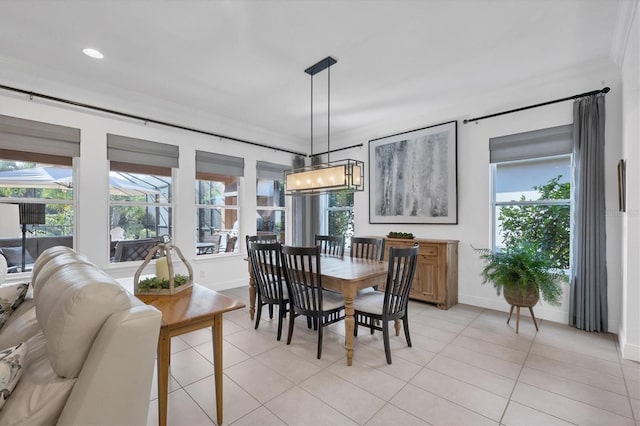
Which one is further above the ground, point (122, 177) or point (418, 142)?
point (418, 142)

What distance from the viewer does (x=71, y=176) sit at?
3.55 meters

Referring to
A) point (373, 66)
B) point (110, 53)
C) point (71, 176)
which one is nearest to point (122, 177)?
point (71, 176)

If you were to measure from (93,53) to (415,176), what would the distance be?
162 inches

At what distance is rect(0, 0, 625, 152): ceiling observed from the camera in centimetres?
233

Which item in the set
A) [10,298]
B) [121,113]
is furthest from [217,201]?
[10,298]

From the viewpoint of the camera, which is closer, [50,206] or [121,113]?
[50,206]

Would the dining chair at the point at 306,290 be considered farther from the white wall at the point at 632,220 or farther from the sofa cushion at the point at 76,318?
the white wall at the point at 632,220

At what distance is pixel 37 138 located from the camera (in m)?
3.24

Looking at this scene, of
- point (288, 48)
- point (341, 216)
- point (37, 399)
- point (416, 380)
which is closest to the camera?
point (37, 399)

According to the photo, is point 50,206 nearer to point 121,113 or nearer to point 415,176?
point 121,113

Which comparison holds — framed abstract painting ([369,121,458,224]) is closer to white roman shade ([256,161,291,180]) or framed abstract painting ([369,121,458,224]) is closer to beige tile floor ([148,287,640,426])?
white roman shade ([256,161,291,180])

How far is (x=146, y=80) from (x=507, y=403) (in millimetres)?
4482

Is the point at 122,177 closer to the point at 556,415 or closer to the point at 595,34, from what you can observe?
the point at 556,415

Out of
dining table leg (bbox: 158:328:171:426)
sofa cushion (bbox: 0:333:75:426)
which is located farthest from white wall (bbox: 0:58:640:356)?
sofa cushion (bbox: 0:333:75:426)
